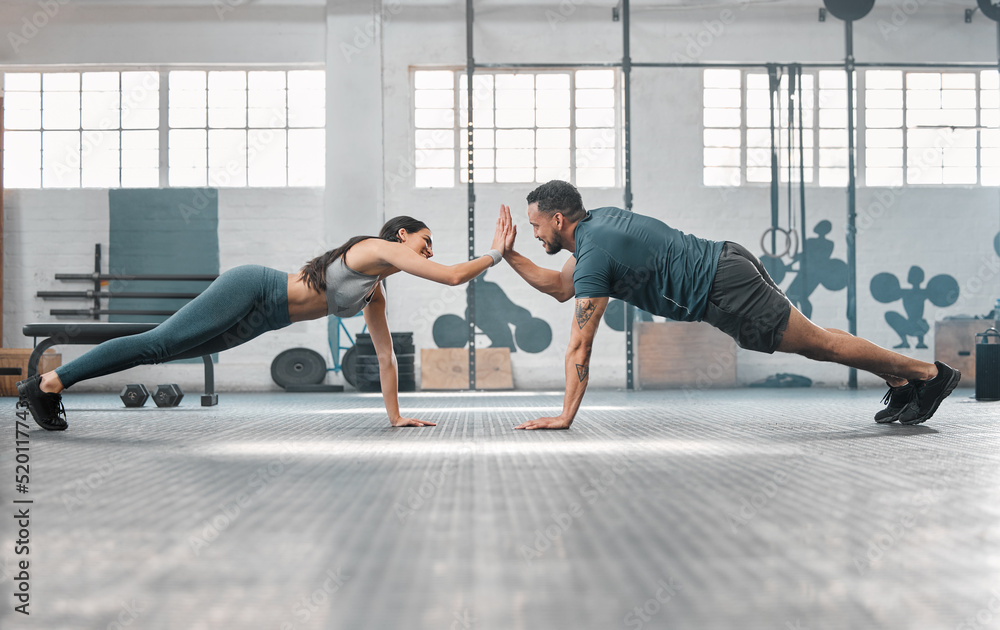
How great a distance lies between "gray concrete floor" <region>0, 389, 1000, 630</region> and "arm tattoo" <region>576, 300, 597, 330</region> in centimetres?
46

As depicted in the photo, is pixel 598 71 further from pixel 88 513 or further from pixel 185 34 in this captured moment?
pixel 88 513

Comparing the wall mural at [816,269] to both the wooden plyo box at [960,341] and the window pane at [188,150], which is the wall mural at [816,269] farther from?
the window pane at [188,150]

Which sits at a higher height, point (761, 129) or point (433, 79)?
point (433, 79)

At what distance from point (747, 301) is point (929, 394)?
96 cm

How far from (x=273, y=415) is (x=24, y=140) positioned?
592 centimetres

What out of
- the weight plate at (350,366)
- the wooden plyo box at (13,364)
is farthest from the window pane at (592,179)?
the wooden plyo box at (13,364)

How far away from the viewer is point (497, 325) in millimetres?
7469

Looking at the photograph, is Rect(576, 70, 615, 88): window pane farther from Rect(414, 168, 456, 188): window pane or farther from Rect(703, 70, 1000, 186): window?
Rect(414, 168, 456, 188): window pane

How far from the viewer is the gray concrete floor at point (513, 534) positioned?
3.10 feet

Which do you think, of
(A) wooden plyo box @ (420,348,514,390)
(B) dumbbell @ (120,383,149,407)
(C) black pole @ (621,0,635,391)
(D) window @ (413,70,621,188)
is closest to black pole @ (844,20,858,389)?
(C) black pole @ (621,0,635,391)

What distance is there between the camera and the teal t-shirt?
2754mm

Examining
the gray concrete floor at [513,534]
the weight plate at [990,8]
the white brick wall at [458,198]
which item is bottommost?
the gray concrete floor at [513,534]

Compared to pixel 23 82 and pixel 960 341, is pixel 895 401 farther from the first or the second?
pixel 23 82

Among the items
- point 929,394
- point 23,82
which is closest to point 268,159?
point 23,82
